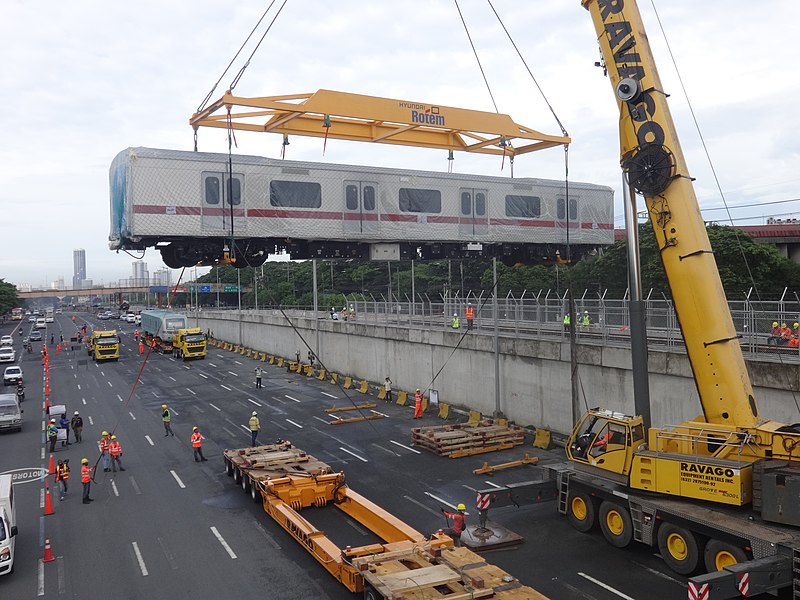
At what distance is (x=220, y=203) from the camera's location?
16812 millimetres

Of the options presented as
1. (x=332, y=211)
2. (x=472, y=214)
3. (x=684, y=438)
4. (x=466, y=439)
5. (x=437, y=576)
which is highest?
(x=472, y=214)

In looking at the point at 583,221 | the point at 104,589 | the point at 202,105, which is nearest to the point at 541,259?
the point at 583,221

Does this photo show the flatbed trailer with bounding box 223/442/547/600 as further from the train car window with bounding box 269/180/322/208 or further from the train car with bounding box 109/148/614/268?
the train car window with bounding box 269/180/322/208

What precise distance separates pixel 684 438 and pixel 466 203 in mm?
10931

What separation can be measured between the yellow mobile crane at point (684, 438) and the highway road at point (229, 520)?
3.28 feet

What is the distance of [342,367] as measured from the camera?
3931 centimetres

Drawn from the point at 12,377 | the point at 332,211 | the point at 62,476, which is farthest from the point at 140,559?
the point at 12,377

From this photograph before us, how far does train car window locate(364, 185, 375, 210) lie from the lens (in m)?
18.9

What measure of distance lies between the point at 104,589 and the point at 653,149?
509 inches

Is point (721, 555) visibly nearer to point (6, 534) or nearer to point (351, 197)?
point (351, 197)

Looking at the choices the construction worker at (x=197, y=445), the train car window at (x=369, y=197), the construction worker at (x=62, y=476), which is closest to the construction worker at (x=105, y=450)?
the construction worker at (x=62, y=476)

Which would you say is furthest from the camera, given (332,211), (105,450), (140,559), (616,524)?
(105,450)

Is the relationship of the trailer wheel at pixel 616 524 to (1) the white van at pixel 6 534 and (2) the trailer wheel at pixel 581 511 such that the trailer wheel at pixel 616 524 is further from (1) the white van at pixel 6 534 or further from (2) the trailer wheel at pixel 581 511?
(1) the white van at pixel 6 534

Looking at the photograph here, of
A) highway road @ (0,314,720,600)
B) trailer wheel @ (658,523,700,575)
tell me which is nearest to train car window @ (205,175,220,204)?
highway road @ (0,314,720,600)
